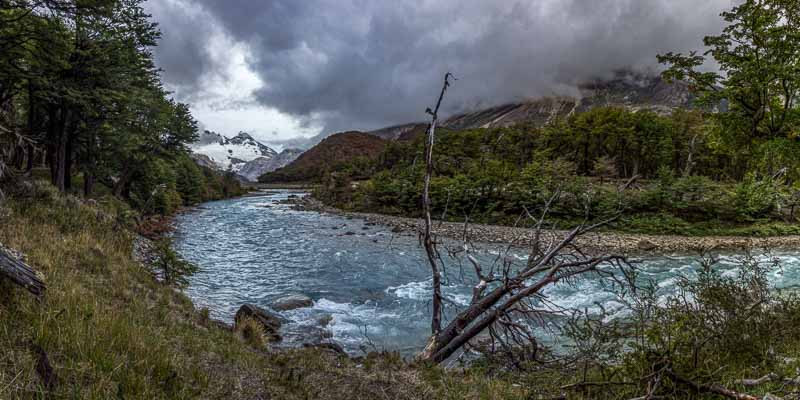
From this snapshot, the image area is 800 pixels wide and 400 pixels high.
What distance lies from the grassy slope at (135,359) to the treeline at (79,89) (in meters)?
6.58

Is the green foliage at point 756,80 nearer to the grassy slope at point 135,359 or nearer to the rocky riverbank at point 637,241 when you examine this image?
the grassy slope at point 135,359

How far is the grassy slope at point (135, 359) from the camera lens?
102 inches

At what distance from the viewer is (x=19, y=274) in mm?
3387

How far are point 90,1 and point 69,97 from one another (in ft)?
15.0

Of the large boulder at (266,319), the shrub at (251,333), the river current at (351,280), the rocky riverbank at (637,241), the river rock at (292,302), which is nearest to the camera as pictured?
the shrub at (251,333)

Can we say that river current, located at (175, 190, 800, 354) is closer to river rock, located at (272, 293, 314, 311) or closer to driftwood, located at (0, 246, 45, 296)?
river rock, located at (272, 293, 314, 311)

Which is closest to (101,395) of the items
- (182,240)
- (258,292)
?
(258,292)

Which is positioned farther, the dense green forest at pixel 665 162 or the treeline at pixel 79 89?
the treeline at pixel 79 89

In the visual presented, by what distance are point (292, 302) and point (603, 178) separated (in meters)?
41.4

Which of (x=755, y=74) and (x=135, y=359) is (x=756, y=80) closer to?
(x=755, y=74)

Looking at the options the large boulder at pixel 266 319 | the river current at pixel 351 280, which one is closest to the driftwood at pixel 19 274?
the large boulder at pixel 266 319

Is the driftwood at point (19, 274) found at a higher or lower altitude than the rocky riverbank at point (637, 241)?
higher

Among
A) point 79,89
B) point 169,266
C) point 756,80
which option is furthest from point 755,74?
point 79,89

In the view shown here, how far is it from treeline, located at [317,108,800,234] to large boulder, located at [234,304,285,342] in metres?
6.29
